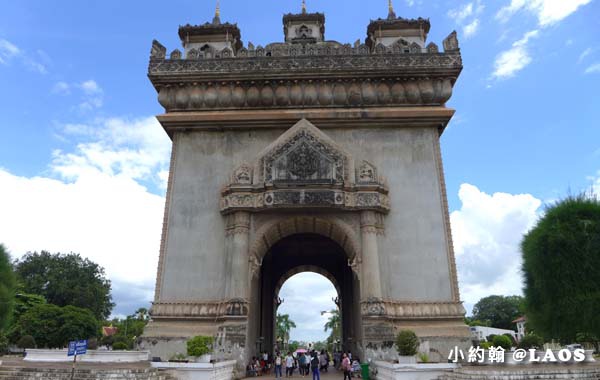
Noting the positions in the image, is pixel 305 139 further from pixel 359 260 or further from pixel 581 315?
pixel 581 315

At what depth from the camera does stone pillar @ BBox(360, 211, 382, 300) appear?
60.1ft

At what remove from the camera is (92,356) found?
57.4 feet

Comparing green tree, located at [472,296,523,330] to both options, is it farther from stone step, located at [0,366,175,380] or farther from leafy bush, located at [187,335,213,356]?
stone step, located at [0,366,175,380]

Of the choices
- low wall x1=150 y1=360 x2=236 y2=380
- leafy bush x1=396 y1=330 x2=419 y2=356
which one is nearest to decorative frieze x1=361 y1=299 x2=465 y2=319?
leafy bush x1=396 y1=330 x2=419 y2=356

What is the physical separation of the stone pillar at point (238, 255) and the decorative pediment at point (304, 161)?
201cm

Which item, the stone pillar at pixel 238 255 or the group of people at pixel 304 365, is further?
the stone pillar at pixel 238 255

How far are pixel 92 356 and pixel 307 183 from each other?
10806 millimetres

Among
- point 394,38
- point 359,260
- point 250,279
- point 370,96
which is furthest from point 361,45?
point 250,279

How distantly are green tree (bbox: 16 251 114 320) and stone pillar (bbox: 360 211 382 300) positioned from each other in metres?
50.3

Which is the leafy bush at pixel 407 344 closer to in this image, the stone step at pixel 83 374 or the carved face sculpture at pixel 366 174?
the stone step at pixel 83 374

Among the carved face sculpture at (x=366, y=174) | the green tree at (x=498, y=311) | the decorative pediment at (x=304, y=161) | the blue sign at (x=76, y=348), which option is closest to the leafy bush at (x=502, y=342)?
the carved face sculpture at (x=366, y=174)

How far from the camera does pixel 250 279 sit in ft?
62.5

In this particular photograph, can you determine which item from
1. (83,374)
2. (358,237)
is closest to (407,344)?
(358,237)

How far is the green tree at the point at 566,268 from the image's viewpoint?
15.9m
